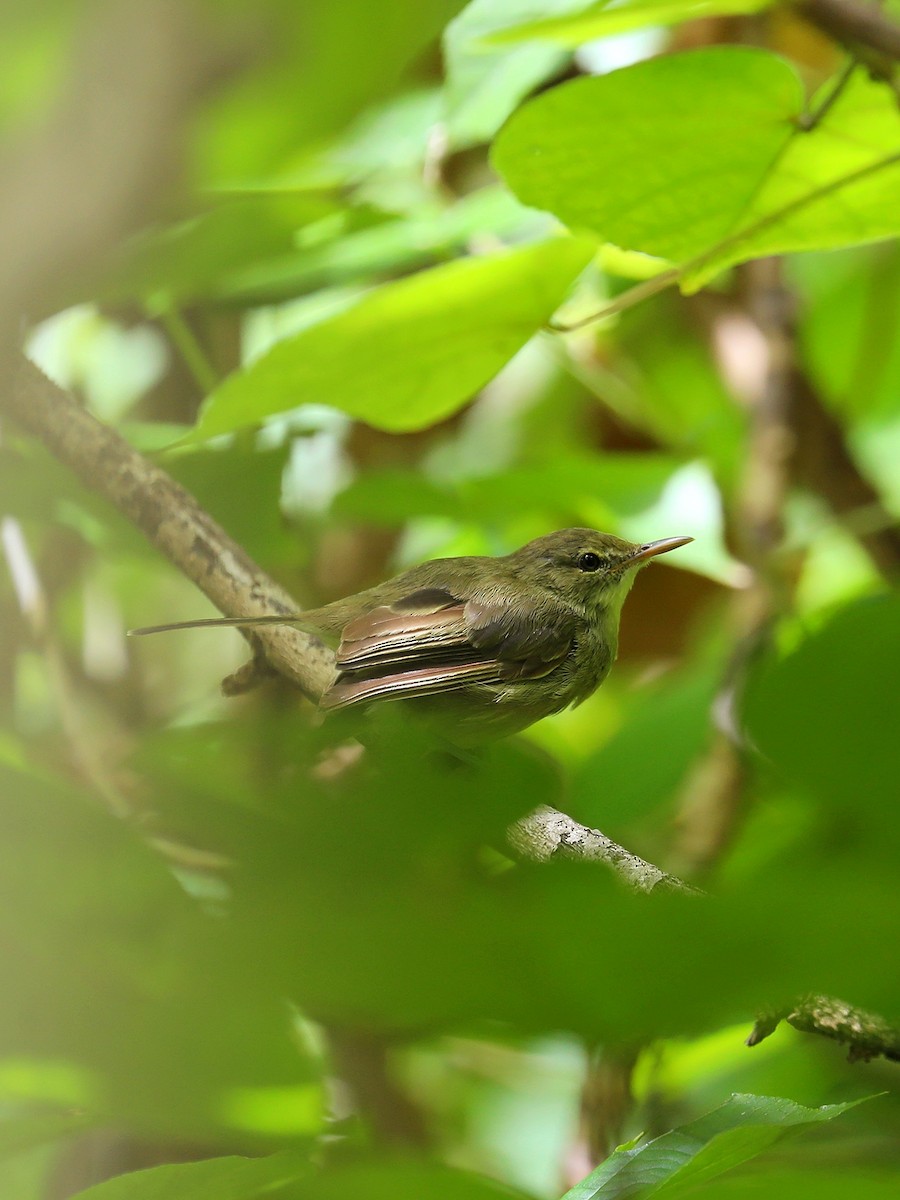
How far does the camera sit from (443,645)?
2430 millimetres

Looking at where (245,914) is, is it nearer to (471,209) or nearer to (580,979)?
(580,979)

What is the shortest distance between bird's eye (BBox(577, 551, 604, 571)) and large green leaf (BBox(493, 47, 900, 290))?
4.43ft

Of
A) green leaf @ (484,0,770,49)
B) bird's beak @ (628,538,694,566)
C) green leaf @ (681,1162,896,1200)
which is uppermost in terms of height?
green leaf @ (484,0,770,49)

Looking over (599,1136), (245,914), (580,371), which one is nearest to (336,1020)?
(245,914)

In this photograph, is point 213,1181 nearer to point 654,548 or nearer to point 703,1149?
point 703,1149

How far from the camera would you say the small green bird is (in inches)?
86.0

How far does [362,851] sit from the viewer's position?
1.34ft

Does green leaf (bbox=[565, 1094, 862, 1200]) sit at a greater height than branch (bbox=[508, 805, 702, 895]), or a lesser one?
lesser

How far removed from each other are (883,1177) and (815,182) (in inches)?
58.5

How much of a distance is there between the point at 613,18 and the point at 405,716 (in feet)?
3.85

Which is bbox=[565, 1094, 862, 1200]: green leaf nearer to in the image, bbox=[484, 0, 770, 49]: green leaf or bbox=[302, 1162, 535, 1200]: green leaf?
bbox=[302, 1162, 535, 1200]: green leaf

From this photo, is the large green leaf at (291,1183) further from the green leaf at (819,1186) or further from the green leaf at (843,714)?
the green leaf at (843,714)

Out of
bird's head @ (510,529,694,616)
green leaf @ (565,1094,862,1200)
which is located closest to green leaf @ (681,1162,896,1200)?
green leaf @ (565,1094,862,1200)

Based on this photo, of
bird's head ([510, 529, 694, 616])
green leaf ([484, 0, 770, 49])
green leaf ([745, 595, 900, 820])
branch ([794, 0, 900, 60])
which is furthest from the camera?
bird's head ([510, 529, 694, 616])
